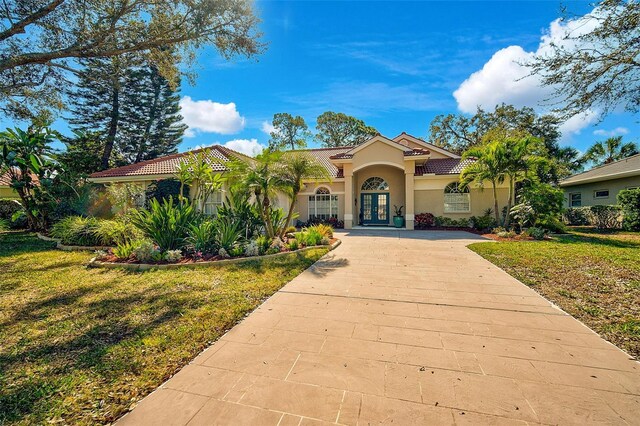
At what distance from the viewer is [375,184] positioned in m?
19.5

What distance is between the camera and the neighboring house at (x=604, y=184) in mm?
16484

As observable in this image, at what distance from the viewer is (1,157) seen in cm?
1245

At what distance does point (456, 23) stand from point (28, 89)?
1606 centimetres

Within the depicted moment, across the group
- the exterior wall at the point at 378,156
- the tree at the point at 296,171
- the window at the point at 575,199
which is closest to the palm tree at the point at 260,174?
the tree at the point at 296,171

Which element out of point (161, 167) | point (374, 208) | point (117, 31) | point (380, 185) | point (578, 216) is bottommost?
point (578, 216)

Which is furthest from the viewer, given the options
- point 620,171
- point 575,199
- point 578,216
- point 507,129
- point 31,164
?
point 507,129

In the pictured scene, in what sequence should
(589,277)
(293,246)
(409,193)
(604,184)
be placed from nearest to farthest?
(589,277), (293,246), (409,193), (604,184)

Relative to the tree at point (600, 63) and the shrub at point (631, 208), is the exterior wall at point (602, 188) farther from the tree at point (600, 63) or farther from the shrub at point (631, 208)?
the tree at point (600, 63)

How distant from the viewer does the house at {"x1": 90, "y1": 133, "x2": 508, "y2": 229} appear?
Answer: 16875 millimetres

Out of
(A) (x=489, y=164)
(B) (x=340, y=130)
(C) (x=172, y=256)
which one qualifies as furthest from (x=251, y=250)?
(B) (x=340, y=130)

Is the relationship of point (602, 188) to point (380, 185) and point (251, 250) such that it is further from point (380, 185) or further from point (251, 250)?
point (251, 250)

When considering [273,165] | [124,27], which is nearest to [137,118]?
[124,27]

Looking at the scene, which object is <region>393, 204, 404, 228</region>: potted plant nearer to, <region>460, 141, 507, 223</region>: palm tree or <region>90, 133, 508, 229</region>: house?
<region>90, 133, 508, 229</region>: house

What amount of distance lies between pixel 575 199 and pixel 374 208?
56.9 ft
